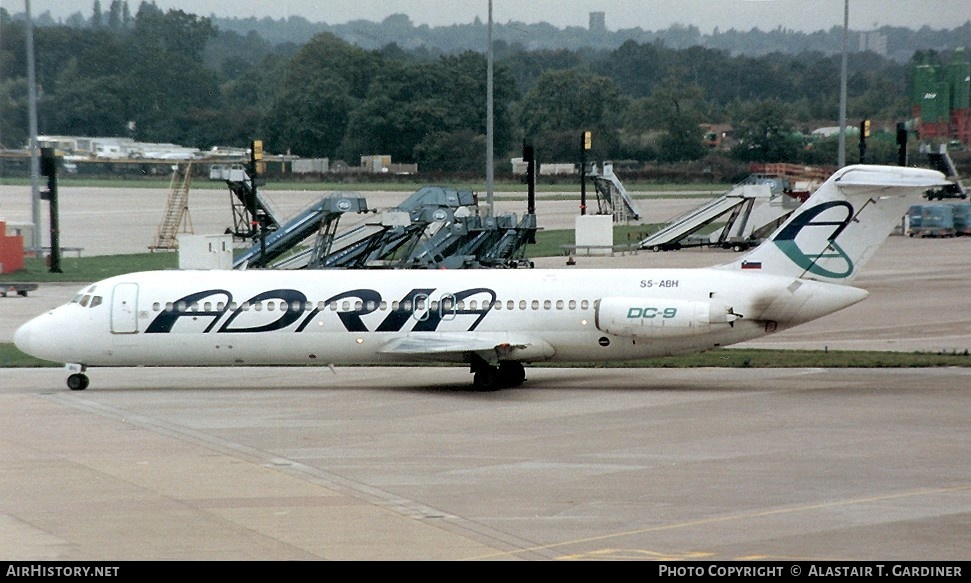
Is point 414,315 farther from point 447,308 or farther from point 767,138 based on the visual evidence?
point 767,138

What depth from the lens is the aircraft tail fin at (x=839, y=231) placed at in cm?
3069

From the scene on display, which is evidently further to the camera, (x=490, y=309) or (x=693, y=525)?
(x=490, y=309)

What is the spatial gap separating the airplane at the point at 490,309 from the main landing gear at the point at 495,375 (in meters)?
0.03

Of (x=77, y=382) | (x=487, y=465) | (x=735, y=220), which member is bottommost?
(x=77, y=382)

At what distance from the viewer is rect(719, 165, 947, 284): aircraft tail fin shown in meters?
30.7

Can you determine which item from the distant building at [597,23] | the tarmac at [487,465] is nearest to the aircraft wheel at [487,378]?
the tarmac at [487,465]

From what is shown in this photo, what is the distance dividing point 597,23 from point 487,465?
14391cm

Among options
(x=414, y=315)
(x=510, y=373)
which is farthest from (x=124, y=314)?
(x=510, y=373)

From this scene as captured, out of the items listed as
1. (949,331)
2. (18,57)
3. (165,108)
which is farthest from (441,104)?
(949,331)

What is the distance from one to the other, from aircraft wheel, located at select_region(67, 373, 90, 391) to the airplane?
3 cm

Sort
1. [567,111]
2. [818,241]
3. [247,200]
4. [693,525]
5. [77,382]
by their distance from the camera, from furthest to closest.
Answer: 1. [567,111]
2. [247,200]
3. [77,382]
4. [818,241]
5. [693,525]

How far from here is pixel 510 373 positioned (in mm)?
31688

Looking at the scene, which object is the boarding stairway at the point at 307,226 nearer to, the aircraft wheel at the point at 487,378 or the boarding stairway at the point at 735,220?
the boarding stairway at the point at 735,220

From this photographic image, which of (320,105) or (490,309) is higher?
(320,105)
